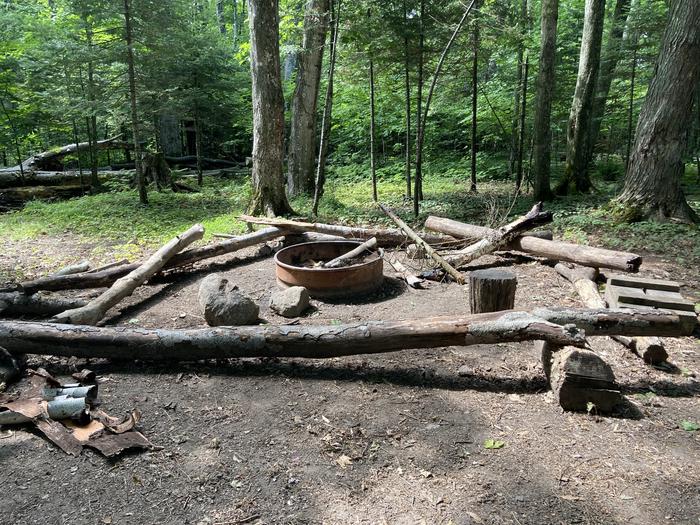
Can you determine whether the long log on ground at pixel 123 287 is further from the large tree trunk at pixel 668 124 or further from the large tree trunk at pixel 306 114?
the large tree trunk at pixel 668 124

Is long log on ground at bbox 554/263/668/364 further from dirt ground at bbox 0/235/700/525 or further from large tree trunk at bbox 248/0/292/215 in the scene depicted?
large tree trunk at bbox 248/0/292/215

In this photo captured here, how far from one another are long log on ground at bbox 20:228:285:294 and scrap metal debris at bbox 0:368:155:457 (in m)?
2.46

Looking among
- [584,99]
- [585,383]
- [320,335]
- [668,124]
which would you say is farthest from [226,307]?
[584,99]

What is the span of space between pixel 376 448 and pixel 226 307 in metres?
2.51

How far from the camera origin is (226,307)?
16.3ft

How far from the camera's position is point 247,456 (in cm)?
307

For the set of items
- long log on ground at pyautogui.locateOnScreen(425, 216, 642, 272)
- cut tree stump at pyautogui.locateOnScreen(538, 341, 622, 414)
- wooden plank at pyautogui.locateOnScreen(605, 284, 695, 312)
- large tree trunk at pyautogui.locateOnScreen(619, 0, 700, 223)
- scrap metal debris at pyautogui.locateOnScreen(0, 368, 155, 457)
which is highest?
large tree trunk at pyautogui.locateOnScreen(619, 0, 700, 223)

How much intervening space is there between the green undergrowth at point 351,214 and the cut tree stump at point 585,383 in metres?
4.53

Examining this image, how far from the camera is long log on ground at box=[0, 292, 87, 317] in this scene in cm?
533

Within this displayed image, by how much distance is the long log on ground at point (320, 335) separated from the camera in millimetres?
3824

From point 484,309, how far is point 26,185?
15.5 m

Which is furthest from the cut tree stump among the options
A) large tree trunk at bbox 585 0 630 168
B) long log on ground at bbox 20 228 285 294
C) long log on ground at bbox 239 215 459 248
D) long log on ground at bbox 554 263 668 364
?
large tree trunk at bbox 585 0 630 168

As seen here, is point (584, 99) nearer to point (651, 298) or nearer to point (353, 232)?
point (353, 232)

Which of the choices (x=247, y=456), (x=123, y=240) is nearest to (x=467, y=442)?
(x=247, y=456)
